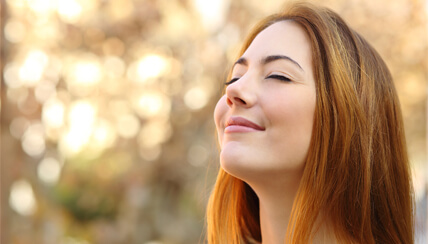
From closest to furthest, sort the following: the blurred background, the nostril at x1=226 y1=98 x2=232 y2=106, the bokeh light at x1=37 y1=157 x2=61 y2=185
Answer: the nostril at x1=226 y1=98 x2=232 y2=106, the blurred background, the bokeh light at x1=37 y1=157 x2=61 y2=185

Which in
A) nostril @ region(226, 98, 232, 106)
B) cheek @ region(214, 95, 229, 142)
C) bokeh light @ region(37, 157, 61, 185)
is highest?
nostril @ region(226, 98, 232, 106)

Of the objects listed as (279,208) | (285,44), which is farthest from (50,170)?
(285,44)

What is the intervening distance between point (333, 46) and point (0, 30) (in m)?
3.33

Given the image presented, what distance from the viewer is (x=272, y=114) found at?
133cm

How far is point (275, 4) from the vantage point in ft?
13.9

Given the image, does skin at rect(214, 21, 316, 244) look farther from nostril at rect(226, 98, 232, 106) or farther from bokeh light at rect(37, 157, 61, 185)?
bokeh light at rect(37, 157, 61, 185)

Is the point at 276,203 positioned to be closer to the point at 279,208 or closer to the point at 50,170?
the point at 279,208

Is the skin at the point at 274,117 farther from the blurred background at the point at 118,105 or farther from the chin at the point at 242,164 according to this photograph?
the blurred background at the point at 118,105

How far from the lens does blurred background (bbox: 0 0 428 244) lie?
154 inches

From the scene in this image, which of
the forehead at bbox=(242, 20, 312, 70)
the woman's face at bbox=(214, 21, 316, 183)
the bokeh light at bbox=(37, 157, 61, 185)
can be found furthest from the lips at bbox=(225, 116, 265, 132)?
the bokeh light at bbox=(37, 157, 61, 185)

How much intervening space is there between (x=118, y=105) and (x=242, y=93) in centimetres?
312

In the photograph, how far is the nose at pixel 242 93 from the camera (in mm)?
1359

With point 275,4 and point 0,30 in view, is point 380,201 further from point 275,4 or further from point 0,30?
point 0,30

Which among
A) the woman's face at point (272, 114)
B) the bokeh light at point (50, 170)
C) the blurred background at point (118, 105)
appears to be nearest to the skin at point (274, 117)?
the woman's face at point (272, 114)
